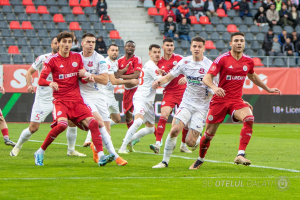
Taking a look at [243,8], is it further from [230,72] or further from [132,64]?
[230,72]

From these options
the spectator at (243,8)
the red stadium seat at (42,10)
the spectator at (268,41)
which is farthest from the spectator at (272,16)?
the red stadium seat at (42,10)

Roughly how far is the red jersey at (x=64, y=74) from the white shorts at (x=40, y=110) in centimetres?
194

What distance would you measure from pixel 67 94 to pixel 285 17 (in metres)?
21.6

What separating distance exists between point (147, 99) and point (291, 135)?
6.54m

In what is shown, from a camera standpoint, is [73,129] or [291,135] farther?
[291,135]

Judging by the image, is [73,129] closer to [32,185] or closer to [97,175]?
[97,175]

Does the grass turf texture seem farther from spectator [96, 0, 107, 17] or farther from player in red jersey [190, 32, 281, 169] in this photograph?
spectator [96, 0, 107, 17]

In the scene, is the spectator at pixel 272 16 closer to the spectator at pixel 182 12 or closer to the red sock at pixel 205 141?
the spectator at pixel 182 12

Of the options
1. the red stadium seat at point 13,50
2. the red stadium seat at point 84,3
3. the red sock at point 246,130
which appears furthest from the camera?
the red stadium seat at point 84,3

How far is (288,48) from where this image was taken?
78.9 feet

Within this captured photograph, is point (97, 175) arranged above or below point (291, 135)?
above

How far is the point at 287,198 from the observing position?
213 inches

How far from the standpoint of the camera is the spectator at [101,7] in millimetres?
25266

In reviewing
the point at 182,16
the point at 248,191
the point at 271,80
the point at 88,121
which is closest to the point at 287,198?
the point at 248,191
